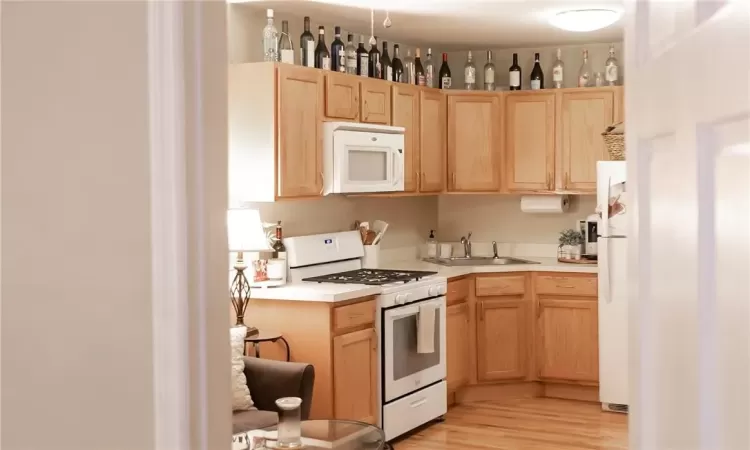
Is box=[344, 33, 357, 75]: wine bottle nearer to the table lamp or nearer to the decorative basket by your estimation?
the table lamp

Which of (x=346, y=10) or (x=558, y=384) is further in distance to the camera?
(x=558, y=384)

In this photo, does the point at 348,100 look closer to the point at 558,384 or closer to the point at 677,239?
the point at 558,384

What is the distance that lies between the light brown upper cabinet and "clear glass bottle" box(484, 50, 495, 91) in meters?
1.23

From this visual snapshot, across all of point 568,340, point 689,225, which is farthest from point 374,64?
point 689,225

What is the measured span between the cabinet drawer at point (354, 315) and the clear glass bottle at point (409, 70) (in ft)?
6.07

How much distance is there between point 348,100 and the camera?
17.2 feet

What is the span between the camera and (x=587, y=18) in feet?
16.7

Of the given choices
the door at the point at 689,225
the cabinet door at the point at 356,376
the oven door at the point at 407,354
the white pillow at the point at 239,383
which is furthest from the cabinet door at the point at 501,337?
the door at the point at 689,225

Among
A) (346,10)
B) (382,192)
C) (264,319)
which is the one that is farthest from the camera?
(382,192)

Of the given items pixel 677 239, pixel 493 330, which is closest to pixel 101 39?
pixel 677 239

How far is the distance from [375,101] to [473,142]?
1234 millimetres

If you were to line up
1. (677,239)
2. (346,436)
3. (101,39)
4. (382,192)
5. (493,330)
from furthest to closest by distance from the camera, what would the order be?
(493,330)
(382,192)
(346,436)
(101,39)
(677,239)

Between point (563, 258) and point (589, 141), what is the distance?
32.6 inches

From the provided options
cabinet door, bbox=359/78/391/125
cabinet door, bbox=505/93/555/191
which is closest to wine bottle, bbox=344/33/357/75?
→ cabinet door, bbox=359/78/391/125
